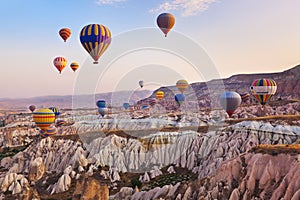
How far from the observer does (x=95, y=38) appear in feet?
117

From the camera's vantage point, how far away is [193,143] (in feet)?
125

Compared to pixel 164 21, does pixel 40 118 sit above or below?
below

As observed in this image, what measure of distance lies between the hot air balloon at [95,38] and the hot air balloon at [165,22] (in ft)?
39.1

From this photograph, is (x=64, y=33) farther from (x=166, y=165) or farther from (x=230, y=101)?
(x=230, y=101)

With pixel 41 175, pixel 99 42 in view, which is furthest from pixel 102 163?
pixel 99 42

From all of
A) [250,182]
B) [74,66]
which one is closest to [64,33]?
[74,66]

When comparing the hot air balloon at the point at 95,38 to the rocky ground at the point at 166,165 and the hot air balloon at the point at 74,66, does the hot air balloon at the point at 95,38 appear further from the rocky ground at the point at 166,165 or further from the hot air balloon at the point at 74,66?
the hot air balloon at the point at 74,66

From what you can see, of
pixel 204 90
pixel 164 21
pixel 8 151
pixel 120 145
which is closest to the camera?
pixel 120 145

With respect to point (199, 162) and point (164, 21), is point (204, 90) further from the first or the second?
point (199, 162)

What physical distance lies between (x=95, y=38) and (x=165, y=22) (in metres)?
14.7

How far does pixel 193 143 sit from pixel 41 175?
851 inches

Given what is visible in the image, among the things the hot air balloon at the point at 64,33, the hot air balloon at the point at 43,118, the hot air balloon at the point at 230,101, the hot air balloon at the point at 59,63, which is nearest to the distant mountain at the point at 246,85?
the hot air balloon at the point at 230,101

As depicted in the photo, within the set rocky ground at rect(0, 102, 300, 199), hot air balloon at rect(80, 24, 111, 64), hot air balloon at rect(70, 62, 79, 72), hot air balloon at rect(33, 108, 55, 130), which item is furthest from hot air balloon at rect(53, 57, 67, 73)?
hot air balloon at rect(80, 24, 111, 64)

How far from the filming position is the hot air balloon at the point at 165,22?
1804 inches
